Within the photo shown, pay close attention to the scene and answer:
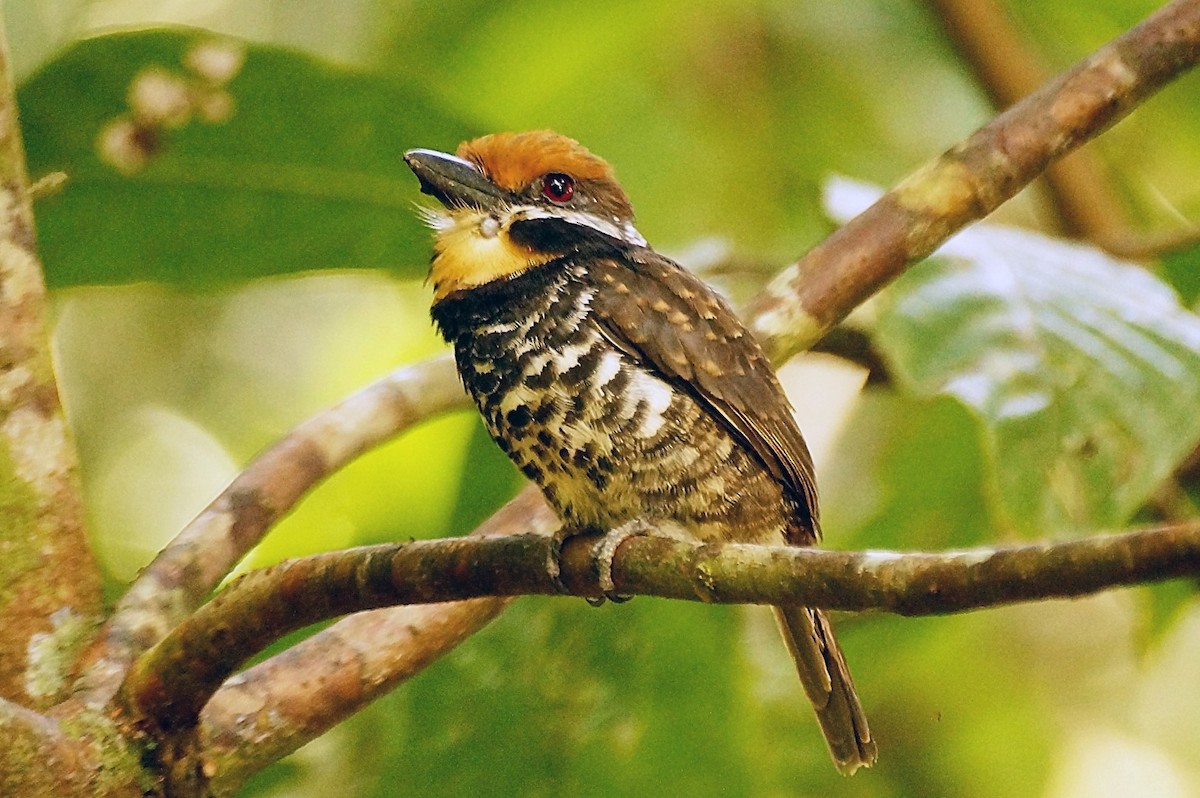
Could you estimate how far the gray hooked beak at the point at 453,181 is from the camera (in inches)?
89.1

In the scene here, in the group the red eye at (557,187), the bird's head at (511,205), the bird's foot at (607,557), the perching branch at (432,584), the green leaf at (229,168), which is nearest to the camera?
the perching branch at (432,584)

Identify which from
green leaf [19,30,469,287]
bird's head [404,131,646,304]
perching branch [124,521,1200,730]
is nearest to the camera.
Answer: perching branch [124,521,1200,730]

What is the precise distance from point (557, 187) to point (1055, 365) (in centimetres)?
84

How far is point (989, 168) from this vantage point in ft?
6.74

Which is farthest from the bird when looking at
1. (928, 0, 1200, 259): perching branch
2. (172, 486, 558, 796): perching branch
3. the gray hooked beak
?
(928, 0, 1200, 259): perching branch

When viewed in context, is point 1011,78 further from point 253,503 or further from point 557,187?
point 253,503

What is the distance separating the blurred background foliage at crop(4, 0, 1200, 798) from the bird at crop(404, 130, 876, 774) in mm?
268

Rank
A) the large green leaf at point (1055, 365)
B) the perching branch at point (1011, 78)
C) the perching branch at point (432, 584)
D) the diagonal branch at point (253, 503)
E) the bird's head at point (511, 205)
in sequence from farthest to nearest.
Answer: the perching branch at point (1011, 78) < the bird's head at point (511, 205) < the large green leaf at point (1055, 365) < the diagonal branch at point (253, 503) < the perching branch at point (432, 584)

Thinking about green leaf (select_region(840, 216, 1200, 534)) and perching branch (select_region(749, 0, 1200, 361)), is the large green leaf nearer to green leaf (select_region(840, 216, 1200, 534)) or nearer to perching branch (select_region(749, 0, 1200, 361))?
green leaf (select_region(840, 216, 1200, 534))

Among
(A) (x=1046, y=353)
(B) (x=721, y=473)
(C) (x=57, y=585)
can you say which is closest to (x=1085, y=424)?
(A) (x=1046, y=353)

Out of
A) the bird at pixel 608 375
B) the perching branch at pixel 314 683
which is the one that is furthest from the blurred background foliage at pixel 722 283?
Result: the perching branch at pixel 314 683

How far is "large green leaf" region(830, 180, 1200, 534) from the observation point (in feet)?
6.41

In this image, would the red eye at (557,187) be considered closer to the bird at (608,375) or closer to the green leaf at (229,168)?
the bird at (608,375)

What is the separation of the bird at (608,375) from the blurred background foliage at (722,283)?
268mm
